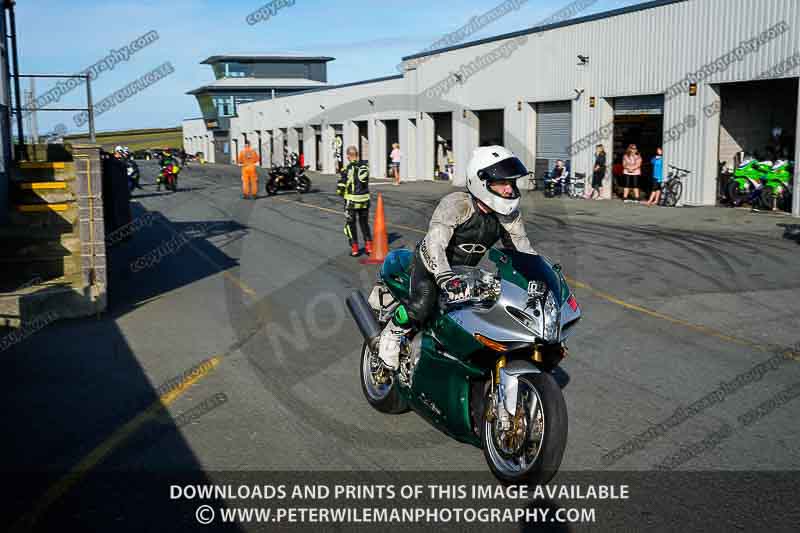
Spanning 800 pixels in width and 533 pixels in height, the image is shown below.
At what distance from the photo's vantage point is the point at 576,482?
16.4ft

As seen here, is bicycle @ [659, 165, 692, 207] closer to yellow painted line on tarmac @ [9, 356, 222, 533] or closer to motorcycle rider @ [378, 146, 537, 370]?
yellow painted line on tarmac @ [9, 356, 222, 533]

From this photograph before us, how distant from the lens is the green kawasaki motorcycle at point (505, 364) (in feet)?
15.2

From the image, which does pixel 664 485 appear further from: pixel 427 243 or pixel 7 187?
pixel 7 187

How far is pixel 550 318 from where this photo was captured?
15.3 ft

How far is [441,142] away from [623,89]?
16.2 m

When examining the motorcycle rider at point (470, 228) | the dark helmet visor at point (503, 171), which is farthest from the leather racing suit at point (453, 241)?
the dark helmet visor at point (503, 171)

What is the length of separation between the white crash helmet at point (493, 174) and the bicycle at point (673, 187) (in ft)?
66.4

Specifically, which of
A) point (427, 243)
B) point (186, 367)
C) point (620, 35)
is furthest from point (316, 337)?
point (620, 35)

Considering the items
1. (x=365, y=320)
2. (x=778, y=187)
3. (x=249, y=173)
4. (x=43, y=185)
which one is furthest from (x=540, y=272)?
(x=249, y=173)

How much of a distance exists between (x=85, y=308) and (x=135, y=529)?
21.3 feet

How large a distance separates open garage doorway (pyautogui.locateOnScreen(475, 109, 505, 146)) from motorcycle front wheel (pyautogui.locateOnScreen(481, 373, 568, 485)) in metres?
32.7

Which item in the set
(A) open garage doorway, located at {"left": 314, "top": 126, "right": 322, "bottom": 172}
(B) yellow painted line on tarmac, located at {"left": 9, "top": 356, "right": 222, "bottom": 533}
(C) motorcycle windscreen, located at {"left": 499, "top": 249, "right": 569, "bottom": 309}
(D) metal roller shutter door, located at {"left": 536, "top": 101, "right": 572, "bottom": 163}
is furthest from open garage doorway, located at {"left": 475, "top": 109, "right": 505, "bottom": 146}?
(C) motorcycle windscreen, located at {"left": 499, "top": 249, "right": 569, "bottom": 309}

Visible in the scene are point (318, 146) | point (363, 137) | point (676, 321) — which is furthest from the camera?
point (318, 146)

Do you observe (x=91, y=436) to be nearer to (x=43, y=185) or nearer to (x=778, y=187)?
(x=43, y=185)
